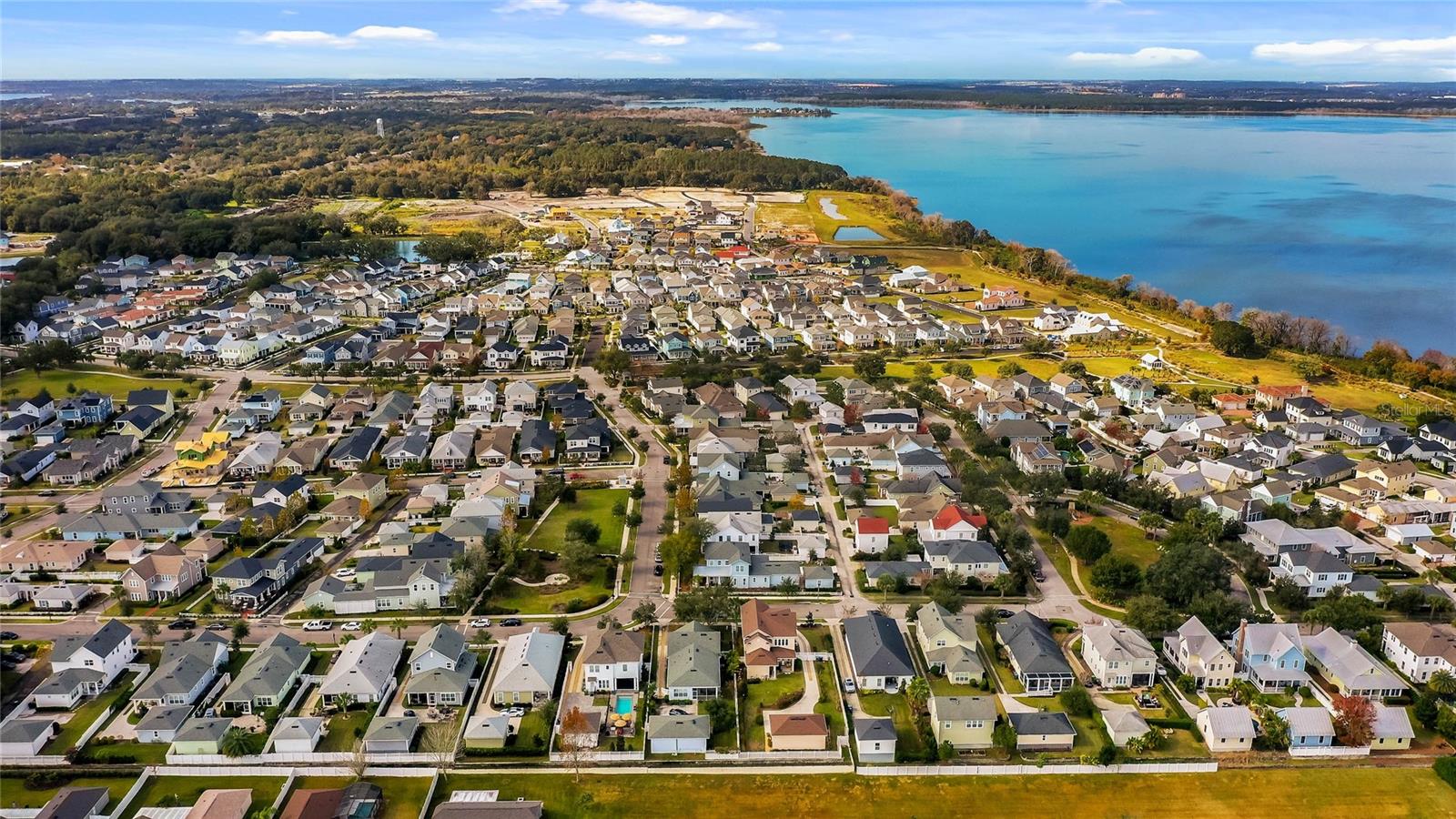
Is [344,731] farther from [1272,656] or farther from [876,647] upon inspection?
[1272,656]

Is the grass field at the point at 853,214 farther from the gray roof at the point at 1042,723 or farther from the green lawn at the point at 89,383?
the gray roof at the point at 1042,723

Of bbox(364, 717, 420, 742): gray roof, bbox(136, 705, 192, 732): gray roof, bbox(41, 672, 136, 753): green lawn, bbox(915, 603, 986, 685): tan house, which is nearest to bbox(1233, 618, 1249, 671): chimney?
bbox(915, 603, 986, 685): tan house

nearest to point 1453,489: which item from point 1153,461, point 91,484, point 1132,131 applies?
point 1153,461

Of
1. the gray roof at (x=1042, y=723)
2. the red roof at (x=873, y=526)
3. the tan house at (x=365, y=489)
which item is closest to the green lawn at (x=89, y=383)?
the tan house at (x=365, y=489)

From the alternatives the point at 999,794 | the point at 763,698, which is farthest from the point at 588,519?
the point at 999,794

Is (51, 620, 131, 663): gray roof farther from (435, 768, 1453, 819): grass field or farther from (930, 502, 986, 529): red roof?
(930, 502, 986, 529): red roof
